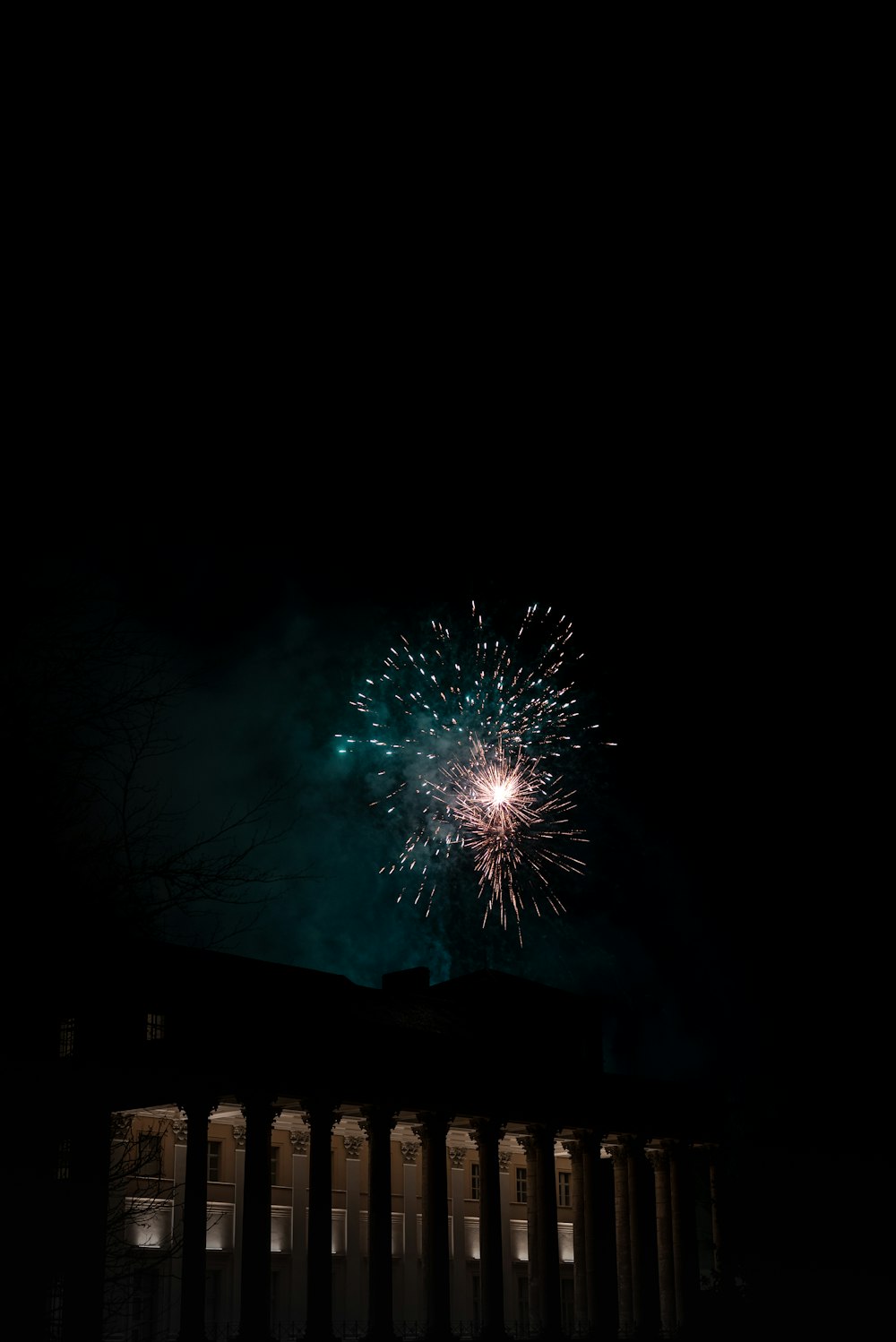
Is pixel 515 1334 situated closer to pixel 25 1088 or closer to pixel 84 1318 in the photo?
pixel 84 1318

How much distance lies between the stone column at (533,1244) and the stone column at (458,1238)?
3417 millimetres

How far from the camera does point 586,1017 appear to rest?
72.7 m

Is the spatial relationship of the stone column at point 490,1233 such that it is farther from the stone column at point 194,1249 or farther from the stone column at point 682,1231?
the stone column at point 194,1249

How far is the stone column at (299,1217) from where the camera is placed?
174ft

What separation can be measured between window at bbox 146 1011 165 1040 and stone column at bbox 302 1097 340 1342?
6195mm

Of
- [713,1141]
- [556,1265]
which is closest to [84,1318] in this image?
[556,1265]

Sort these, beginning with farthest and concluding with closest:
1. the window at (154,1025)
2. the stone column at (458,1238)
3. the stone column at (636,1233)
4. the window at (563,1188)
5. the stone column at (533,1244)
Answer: the window at (563,1188) → the stone column at (636,1233) → the stone column at (458,1238) → the stone column at (533,1244) → the window at (154,1025)

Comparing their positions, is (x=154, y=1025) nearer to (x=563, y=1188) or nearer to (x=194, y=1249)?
(x=194, y=1249)

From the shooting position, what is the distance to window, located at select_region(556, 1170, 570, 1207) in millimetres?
69688

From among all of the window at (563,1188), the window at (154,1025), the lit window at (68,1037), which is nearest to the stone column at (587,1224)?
the window at (563,1188)

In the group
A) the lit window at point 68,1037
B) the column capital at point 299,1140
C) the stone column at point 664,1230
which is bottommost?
the stone column at point 664,1230

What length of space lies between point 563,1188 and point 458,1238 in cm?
1047

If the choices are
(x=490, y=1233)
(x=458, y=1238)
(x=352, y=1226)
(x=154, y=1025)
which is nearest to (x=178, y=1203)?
(x=154, y=1025)

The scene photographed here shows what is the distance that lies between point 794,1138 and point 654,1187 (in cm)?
2076
